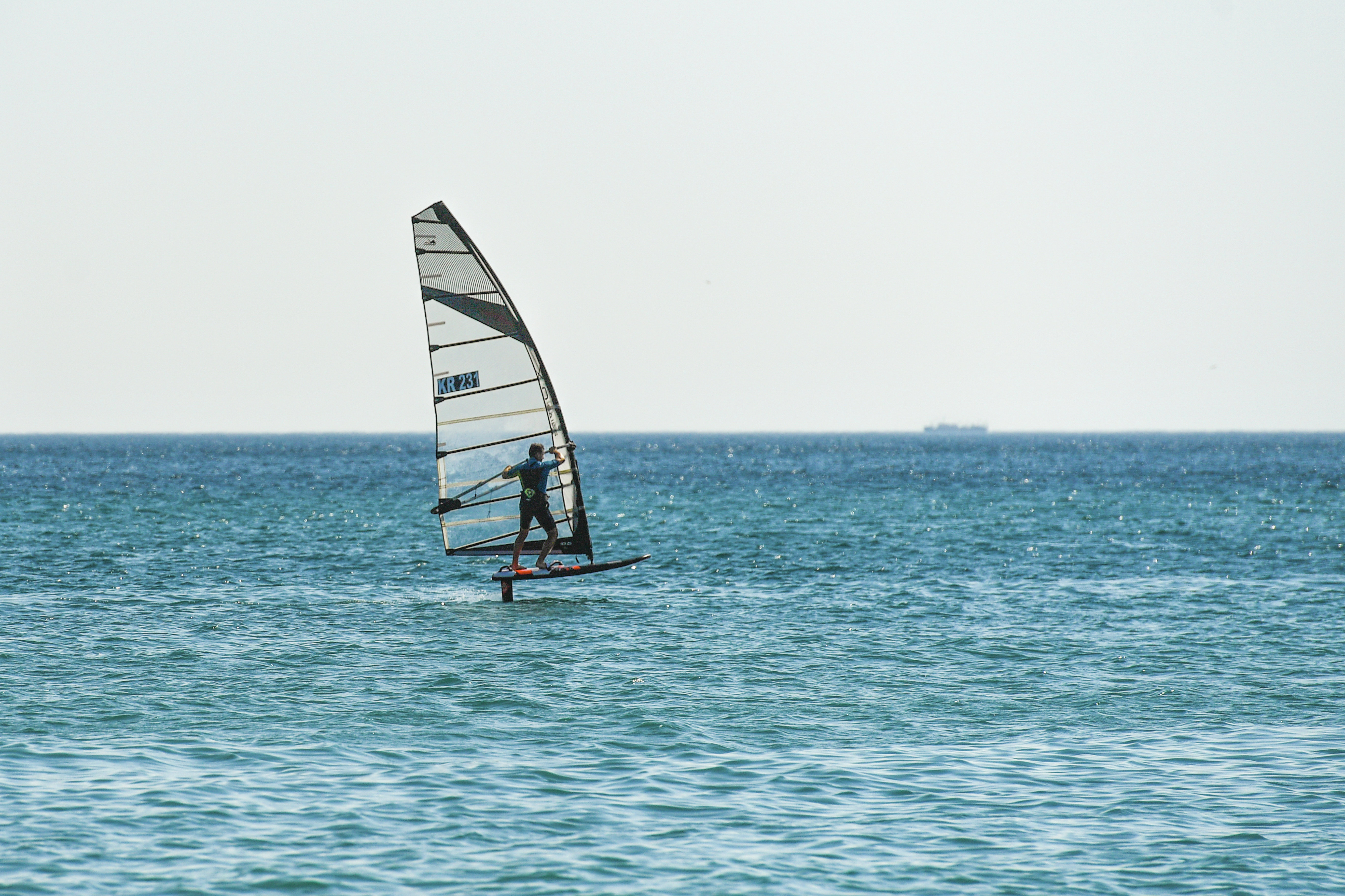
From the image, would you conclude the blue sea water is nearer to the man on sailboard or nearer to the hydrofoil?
the hydrofoil

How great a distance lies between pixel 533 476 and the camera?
22953mm

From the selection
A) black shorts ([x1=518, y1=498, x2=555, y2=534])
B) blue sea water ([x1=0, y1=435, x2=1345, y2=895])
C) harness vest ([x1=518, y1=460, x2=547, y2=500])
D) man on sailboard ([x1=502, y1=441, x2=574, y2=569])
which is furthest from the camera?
black shorts ([x1=518, y1=498, x2=555, y2=534])

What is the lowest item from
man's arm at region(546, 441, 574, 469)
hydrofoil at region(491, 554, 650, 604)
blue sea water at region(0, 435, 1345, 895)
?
blue sea water at region(0, 435, 1345, 895)

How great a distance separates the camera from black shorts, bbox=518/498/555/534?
2327 centimetres

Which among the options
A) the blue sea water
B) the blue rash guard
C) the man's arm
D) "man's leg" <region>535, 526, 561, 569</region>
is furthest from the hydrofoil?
the man's arm

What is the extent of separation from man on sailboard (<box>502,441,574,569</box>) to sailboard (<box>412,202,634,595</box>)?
0.48 metres

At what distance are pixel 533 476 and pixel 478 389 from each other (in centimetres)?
224

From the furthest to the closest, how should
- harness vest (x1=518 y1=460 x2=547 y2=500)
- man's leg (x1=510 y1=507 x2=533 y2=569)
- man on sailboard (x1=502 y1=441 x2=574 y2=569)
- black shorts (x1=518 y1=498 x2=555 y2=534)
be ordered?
man's leg (x1=510 y1=507 x2=533 y2=569) → black shorts (x1=518 y1=498 x2=555 y2=534) → harness vest (x1=518 y1=460 x2=547 y2=500) → man on sailboard (x1=502 y1=441 x2=574 y2=569)

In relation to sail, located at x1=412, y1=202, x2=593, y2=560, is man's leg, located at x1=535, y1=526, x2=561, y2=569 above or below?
below

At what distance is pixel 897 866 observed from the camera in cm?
1018

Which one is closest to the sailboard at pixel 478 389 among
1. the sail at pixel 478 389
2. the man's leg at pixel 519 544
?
the sail at pixel 478 389

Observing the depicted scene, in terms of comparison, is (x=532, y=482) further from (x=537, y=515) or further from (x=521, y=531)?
(x=521, y=531)

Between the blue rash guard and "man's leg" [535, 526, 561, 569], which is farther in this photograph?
"man's leg" [535, 526, 561, 569]

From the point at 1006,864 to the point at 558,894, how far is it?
3.58 metres
